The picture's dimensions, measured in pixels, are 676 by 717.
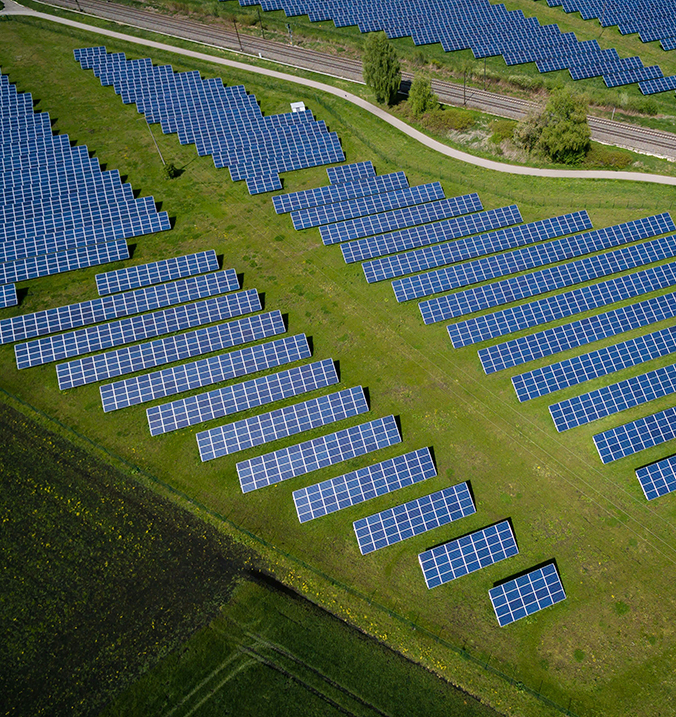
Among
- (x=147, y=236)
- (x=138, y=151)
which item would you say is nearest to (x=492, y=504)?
(x=147, y=236)

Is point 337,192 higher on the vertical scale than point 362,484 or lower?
higher

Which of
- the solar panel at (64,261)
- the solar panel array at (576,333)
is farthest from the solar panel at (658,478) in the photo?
the solar panel at (64,261)

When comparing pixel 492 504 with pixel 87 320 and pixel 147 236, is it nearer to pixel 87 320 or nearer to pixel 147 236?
pixel 87 320

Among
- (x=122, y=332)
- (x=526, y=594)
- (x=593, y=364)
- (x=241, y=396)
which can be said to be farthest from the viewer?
(x=122, y=332)

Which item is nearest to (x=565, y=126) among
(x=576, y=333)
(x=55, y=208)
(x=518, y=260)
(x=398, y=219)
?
(x=518, y=260)

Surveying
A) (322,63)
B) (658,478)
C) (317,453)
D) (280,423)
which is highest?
(322,63)

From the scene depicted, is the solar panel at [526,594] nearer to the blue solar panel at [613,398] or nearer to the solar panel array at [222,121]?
the blue solar panel at [613,398]

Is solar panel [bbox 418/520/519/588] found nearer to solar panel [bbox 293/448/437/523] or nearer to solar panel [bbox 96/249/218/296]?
solar panel [bbox 293/448/437/523]

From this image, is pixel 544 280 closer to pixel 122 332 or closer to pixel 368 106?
pixel 368 106
